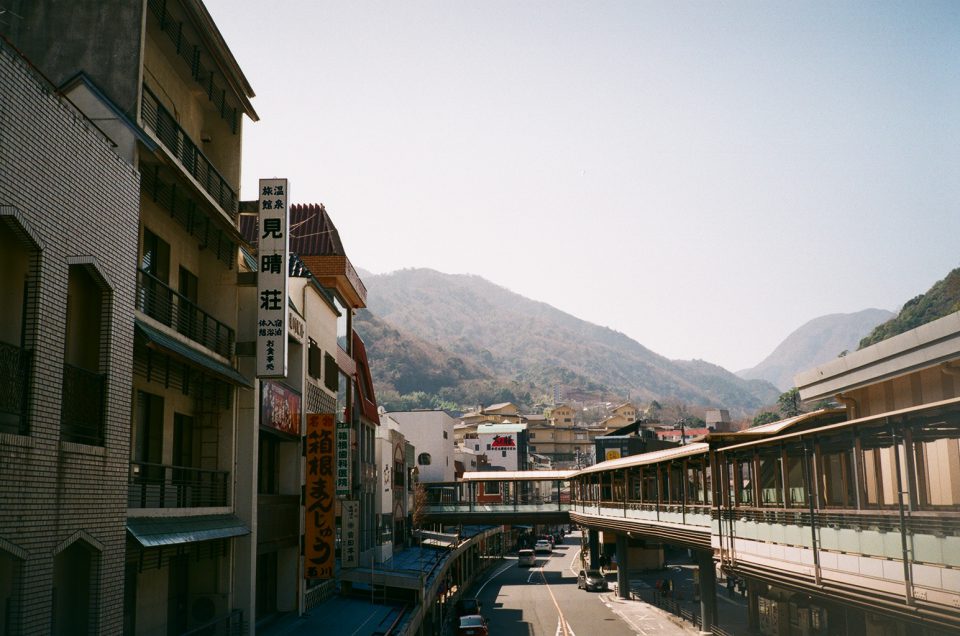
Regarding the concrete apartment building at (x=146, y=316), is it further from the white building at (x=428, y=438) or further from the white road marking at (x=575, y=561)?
the white building at (x=428, y=438)

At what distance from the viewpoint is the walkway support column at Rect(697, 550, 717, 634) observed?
35625 mm

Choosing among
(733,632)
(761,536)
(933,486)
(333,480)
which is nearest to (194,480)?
(333,480)

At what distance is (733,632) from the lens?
37.1 meters

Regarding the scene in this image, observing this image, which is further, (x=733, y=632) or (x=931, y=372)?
(x=733, y=632)

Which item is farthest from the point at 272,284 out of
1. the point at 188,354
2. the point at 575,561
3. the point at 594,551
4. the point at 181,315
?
the point at 575,561

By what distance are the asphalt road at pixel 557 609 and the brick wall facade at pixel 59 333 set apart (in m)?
28.4

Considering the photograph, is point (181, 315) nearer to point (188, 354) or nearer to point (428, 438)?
point (188, 354)

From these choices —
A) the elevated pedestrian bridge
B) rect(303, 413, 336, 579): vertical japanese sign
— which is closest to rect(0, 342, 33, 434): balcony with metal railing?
the elevated pedestrian bridge

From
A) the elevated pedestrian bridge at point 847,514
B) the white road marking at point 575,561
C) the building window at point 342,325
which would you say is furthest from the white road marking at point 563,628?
the white road marking at point 575,561

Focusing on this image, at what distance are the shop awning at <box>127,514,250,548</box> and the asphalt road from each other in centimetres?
2161

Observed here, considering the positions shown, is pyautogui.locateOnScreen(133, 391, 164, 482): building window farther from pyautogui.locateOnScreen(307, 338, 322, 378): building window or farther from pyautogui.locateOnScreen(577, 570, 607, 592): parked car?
pyautogui.locateOnScreen(577, 570, 607, 592): parked car

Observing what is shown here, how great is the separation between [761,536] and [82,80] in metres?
19.0

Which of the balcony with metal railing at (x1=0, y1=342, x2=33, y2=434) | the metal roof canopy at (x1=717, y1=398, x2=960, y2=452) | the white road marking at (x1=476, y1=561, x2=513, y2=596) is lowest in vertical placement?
the white road marking at (x1=476, y1=561, x2=513, y2=596)

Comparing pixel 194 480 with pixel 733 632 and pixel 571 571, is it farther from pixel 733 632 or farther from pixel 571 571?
pixel 571 571
